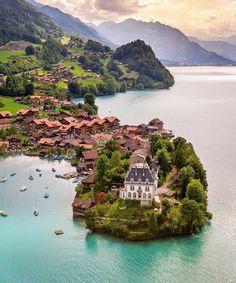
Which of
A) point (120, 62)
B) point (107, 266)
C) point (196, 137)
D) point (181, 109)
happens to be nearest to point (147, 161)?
point (107, 266)

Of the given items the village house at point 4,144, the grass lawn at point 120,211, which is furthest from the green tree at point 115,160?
the village house at point 4,144

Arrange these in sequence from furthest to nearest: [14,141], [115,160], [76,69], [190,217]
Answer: [76,69], [14,141], [115,160], [190,217]

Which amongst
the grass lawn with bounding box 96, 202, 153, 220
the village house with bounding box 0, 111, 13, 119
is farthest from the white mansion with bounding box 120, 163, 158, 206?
the village house with bounding box 0, 111, 13, 119

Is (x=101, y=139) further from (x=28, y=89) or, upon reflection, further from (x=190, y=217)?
(x=28, y=89)

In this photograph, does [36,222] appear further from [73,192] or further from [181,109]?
[181,109]

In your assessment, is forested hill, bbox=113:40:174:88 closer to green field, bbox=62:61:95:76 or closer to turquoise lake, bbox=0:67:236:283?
green field, bbox=62:61:95:76

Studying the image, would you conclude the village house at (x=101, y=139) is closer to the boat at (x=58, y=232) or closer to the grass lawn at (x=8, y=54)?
the boat at (x=58, y=232)

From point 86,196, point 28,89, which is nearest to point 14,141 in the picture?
point 86,196
